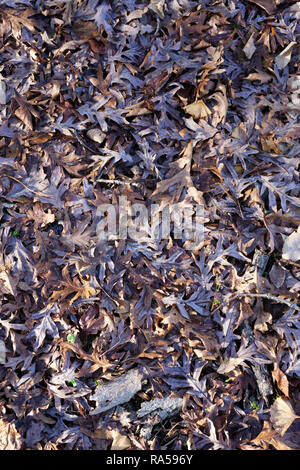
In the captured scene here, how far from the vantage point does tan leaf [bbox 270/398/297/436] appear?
2650 mm

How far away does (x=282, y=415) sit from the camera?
2672 mm

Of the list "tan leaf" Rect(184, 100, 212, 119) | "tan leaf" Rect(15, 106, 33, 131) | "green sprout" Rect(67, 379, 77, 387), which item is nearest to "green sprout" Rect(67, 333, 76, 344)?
"green sprout" Rect(67, 379, 77, 387)

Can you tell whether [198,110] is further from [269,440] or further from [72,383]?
[269,440]

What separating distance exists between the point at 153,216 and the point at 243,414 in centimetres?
151

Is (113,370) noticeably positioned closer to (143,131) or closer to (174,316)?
(174,316)

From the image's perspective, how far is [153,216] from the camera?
9.53 feet

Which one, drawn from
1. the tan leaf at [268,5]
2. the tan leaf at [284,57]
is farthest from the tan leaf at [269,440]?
the tan leaf at [268,5]

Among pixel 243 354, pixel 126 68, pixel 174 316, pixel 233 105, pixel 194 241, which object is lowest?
pixel 243 354

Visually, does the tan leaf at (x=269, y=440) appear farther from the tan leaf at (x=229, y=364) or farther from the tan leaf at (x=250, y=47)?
the tan leaf at (x=250, y=47)

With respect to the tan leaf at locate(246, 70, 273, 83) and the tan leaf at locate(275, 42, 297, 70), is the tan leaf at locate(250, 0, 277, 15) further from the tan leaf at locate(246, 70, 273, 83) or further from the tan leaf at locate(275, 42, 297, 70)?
the tan leaf at locate(246, 70, 273, 83)

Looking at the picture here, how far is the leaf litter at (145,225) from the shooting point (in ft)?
9.05

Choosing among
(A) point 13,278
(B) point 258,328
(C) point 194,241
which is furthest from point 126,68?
(B) point 258,328

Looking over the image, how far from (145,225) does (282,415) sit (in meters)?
1.60

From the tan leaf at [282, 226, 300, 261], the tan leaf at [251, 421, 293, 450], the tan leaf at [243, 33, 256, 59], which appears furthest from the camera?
the tan leaf at [243, 33, 256, 59]
